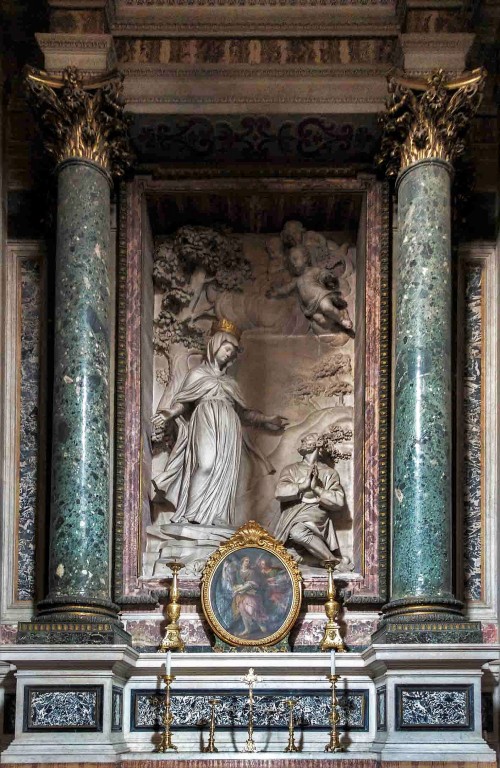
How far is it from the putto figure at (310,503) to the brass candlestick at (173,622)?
1.18m

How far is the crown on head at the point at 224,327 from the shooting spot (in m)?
15.5

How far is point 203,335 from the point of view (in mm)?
15758

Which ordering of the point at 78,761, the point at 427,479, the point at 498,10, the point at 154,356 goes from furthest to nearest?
the point at 154,356 → the point at 498,10 → the point at 427,479 → the point at 78,761

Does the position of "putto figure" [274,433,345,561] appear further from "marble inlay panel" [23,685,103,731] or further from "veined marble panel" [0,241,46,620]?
"marble inlay panel" [23,685,103,731]

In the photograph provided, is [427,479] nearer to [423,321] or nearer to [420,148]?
[423,321]

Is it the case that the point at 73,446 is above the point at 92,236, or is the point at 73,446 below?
below

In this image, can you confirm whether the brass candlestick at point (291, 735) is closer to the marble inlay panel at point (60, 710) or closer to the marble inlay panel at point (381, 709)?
the marble inlay panel at point (381, 709)

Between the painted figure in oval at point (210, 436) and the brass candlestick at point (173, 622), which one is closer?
the brass candlestick at point (173, 622)

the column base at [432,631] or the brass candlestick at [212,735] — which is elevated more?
the column base at [432,631]

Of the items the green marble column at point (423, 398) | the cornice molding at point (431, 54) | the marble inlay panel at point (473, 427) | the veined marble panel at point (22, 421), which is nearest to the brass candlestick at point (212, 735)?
the green marble column at point (423, 398)

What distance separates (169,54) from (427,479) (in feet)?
14.6

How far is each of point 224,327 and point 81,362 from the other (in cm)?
206

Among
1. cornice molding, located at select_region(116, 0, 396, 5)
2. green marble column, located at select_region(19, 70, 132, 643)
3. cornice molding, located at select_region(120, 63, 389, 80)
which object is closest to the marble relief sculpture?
green marble column, located at select_region(19, 70, 132, 643)

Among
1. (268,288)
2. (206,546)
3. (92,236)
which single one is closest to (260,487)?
(206,546)
